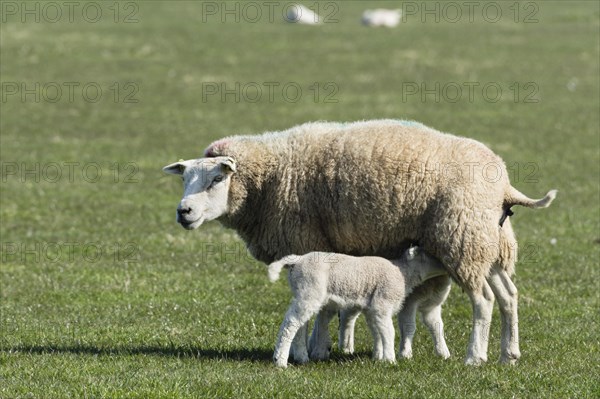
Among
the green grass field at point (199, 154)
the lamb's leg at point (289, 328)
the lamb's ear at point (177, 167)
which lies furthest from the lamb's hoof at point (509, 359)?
the lamb's ear at point (177, 167)

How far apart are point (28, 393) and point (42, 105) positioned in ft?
81.8

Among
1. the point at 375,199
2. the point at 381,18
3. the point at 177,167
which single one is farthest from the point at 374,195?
the point at 381,18

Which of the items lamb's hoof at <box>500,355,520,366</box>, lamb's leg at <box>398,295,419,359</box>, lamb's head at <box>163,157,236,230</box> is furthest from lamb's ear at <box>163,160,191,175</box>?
lamb's hoof at <box>500,355,520,366</box>

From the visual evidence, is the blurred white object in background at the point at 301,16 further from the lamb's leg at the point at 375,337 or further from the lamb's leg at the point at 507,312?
the lamb's leg at the point at 375,337

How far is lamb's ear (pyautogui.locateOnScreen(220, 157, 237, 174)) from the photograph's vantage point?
9.94m

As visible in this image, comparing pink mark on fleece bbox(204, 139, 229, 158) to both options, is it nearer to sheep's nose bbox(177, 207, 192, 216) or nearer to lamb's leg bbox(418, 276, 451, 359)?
sheep's nose bbox(177, 207, 192, 216)

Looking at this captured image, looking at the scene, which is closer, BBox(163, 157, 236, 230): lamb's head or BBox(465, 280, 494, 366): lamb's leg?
BBox(465, 280, 494, 366): lamb's leg

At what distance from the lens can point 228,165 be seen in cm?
995

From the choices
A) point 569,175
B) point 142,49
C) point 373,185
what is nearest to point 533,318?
point 373,185

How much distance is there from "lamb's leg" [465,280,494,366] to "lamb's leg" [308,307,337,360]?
1.27 metres

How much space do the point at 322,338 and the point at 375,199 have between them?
54.8 inches

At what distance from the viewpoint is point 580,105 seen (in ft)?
107

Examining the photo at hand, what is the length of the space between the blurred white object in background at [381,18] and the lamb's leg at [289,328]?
4135 cm

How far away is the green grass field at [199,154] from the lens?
931 cm
